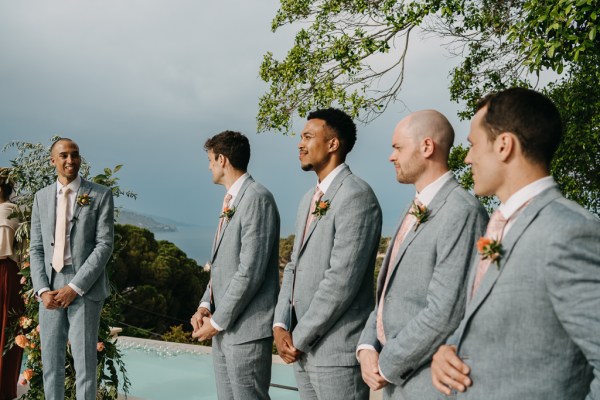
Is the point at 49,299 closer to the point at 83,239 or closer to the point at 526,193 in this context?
the point at 83,239

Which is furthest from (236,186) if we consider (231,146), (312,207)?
(312,207)

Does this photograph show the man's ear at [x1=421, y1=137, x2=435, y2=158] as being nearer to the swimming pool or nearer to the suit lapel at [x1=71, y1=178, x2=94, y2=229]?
the suit lapel at [x1=71, y1=178, x2=94, y2=229]

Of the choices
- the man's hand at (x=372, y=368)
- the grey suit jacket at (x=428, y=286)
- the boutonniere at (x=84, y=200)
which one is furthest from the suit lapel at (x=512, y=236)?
the boutonniere at (x=84, y=200)

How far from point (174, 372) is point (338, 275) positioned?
6856 millimetres

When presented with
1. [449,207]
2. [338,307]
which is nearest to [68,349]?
[338,307]

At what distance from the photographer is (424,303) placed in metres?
2.42

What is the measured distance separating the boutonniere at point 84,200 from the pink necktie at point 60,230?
4.5 inches

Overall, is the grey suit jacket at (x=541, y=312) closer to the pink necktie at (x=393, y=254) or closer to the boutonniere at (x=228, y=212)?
the pink necktie at (x=393, y=254)

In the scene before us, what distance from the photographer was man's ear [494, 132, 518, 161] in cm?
181

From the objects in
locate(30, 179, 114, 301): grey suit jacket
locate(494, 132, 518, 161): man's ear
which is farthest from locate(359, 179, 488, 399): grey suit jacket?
locate(30, 179, 114, 301): grey suit jacket

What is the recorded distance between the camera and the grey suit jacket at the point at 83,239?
447 cm

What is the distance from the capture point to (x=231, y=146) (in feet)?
12.1

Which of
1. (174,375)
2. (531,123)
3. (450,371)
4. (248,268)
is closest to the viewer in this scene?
(531,123)

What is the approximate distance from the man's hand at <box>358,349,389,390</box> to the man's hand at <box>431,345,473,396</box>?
0.45 meters
